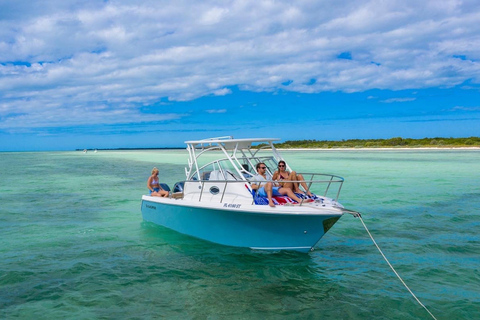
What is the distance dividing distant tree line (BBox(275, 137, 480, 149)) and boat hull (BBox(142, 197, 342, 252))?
247 feet

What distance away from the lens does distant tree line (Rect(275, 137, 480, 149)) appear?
7880 centimetres

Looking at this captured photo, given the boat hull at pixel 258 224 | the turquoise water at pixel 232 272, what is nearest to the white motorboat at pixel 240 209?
the boat hull at pixel 258 224

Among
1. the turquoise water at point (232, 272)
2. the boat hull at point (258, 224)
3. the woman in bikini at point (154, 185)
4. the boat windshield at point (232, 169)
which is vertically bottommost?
the turquoise water at point (232, 272)

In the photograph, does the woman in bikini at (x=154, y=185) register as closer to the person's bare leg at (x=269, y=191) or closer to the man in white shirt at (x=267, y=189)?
the man in white shirt at (x=267, y=189)

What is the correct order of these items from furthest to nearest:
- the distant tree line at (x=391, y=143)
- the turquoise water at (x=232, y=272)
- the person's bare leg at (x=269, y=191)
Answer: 1. the distant tree line at (x=391, y=143)
2. the person's bare leg at (x=269, y=191)
3. the turquoise water at (x=232, y=272)

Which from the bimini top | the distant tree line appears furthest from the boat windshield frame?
the distant tree line

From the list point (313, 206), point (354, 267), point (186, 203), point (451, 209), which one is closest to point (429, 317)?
point (354, 267)

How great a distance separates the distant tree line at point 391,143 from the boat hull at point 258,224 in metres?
75.4

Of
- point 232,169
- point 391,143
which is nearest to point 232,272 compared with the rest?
point 232,169

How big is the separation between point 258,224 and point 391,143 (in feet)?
285

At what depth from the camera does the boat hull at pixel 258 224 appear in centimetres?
824

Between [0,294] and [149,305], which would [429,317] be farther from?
[0,294]

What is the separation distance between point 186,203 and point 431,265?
5.52 meters

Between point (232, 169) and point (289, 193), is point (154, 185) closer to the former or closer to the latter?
point (232, 169)
